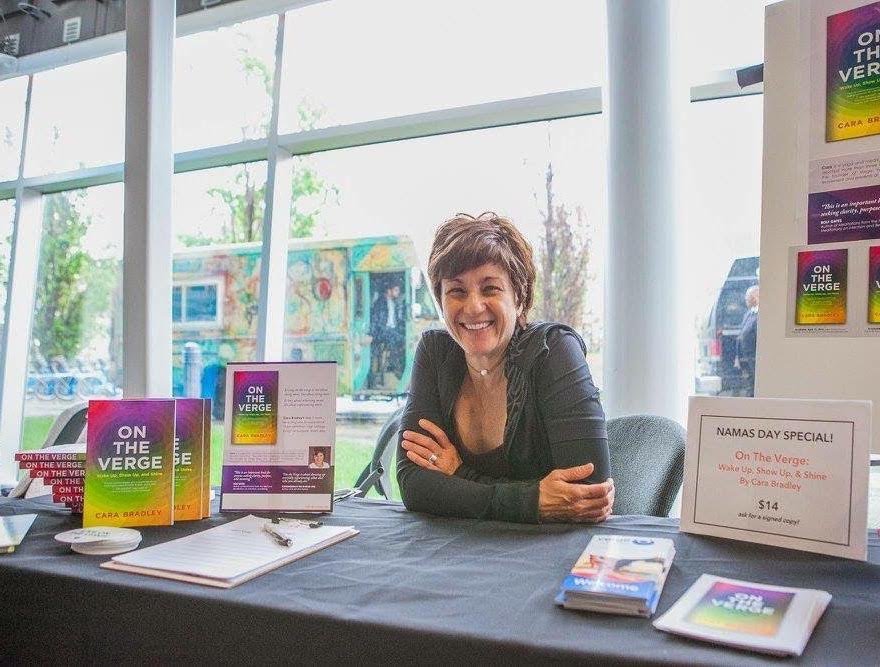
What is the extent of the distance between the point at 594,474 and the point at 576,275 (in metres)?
1.98

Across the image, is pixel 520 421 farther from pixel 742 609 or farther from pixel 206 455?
pixel 742 609

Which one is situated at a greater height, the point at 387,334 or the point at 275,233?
the point at 275,233

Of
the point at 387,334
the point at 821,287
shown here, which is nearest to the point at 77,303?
the point at 387,334

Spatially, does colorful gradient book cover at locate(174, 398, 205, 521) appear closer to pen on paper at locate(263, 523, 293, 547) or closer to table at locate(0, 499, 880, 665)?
table at locate(0, 499, 880, 665)

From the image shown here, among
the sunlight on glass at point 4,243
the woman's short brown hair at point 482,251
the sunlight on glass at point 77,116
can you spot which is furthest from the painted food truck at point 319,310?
the sunlight on glass at point 4,243

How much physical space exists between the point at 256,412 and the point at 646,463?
1.06 metres

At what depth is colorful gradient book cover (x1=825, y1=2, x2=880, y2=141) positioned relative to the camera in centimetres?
128

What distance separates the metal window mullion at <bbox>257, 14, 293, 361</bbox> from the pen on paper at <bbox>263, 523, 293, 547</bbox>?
2574mm

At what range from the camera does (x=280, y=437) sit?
1.50 m

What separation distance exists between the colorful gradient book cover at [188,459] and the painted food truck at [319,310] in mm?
2091

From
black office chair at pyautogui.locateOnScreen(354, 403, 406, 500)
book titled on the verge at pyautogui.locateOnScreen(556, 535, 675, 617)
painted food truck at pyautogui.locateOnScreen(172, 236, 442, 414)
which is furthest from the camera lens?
painted food truck at pyautogui.locateOnScreen(172, 236, 442, 414)

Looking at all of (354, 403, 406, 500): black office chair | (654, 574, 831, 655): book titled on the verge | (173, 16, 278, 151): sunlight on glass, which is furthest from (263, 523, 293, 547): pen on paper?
(173, 16, 278, 151): sunlight on glass

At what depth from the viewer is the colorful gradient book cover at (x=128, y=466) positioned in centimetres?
139

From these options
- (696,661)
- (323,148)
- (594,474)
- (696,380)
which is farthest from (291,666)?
(323,148)
